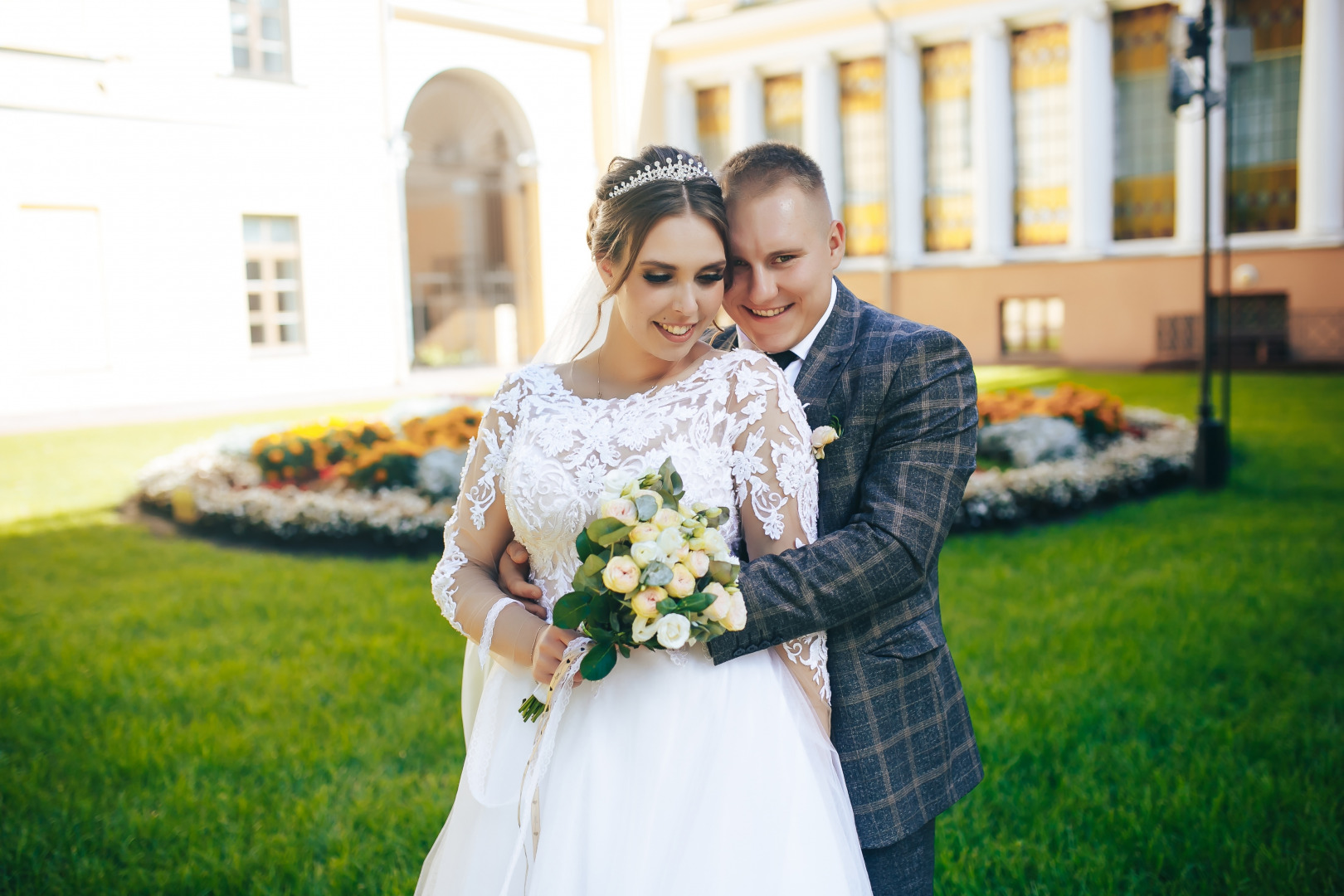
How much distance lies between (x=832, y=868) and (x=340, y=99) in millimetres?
5525

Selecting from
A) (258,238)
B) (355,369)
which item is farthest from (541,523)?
(355,369)

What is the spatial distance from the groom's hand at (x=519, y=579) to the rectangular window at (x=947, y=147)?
21667 millimetres

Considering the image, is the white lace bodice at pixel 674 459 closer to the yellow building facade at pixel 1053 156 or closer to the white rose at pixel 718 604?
the white rose at pixel 718 604

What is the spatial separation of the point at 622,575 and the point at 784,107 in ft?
82.1

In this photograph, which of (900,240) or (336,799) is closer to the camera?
(336,799)

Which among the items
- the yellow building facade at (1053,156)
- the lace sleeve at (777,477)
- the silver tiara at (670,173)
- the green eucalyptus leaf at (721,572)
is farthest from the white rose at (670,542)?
the yellow building facade at (1053,156)

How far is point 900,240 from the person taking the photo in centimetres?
2303

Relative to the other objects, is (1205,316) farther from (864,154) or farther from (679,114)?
(679,114)

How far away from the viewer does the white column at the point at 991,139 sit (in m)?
21.4

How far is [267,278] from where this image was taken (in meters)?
8.16

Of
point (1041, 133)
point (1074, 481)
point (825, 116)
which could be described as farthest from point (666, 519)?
point (825, 116)

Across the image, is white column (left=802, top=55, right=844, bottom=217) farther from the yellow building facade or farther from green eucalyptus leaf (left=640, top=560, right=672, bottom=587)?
green eucalyptus leaf (left=640, top=560, right=672, bottom=587)

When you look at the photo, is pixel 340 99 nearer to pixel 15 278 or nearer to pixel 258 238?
pixel 15 278

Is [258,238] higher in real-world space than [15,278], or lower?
higher
